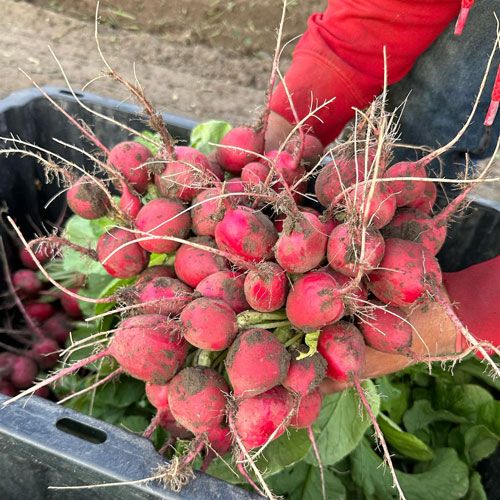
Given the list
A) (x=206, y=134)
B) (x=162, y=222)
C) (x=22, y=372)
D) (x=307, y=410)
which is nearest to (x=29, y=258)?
(x=22, y=372)

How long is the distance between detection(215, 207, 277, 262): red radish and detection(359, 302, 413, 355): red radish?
19 centimetres

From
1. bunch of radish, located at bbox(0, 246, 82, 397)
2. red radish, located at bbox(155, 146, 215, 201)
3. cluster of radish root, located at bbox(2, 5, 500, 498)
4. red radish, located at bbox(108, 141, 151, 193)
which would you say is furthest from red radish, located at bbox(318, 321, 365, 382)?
bunch of radish, located at bbox(0, 246, 82, 397)

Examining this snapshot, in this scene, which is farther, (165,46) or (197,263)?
(165,46)

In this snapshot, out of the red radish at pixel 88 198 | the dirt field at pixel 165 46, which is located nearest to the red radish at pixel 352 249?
the red radish at pixel 88 198

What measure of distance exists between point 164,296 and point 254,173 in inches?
10.1

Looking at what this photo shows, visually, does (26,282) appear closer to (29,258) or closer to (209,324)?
(29,258)

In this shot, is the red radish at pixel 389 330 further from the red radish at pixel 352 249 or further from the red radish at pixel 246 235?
the red radish at pixel 246 235

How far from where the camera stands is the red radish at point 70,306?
147 cm

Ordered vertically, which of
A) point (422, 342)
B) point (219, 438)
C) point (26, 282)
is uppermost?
point (422, 342)

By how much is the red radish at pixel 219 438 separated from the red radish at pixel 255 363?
9 centimetres

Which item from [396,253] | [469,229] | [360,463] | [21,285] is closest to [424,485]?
[360,463]

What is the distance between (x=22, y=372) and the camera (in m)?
1.37

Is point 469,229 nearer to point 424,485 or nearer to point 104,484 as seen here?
point 424,485

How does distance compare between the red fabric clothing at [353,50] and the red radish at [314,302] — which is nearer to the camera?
the red radish at [314,302]
